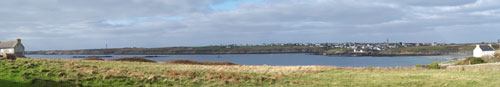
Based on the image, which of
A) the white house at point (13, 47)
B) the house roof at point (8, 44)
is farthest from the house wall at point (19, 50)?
the house roof at point (8, 44)

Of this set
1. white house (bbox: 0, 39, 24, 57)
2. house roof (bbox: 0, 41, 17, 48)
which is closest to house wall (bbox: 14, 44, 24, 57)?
white house (bbox: 0, 39, 24, 57)

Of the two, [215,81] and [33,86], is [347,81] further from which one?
[33,86]

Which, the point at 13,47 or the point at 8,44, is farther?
the point at 8,44

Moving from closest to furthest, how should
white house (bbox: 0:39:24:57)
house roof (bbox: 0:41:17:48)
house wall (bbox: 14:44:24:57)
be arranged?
1. white house (bbox: 0:39:24:57)
2. house roof (bbox: 0:41:17:48)
3. house wall (bbox: 14:44:24:57)

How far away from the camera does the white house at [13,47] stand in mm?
51888

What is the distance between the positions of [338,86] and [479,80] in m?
9.01

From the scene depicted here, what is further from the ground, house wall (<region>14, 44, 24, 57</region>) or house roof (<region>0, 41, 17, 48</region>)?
house roof (<region>0, 41, 17, 48</region>)

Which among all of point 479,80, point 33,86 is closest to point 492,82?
point 479,80

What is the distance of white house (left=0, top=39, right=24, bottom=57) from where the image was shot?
51.9m

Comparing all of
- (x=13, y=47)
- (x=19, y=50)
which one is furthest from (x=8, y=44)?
(x=13, y=47)

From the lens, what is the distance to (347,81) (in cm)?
2427

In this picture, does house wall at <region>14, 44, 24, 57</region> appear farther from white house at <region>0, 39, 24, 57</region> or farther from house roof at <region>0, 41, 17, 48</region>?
house roof at <region>0, 41, 17, 48</region>

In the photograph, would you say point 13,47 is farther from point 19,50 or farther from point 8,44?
point 8,44

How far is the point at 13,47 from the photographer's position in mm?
→ 51594
